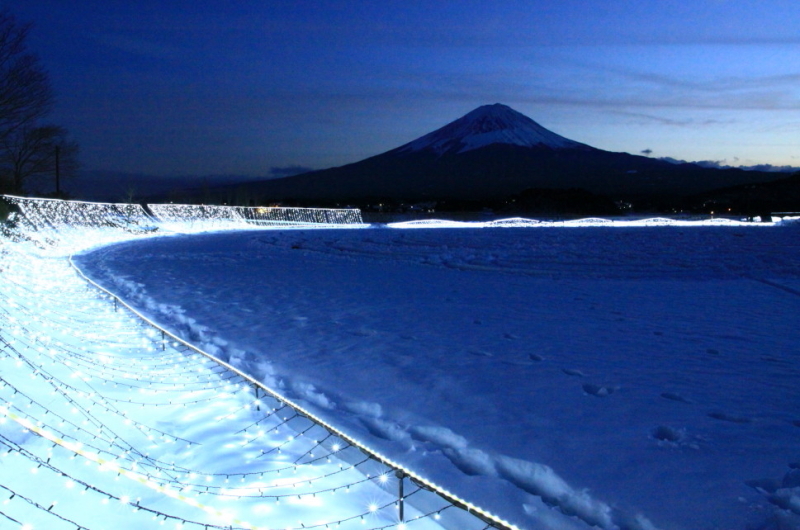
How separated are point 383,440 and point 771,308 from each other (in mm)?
5629

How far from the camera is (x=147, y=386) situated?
4.22 meters

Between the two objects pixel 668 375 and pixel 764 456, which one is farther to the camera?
pixel 668 375

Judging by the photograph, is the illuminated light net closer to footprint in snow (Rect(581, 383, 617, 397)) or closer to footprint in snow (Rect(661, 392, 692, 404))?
footprint in snow (Rect(581, 383, 617, 397))

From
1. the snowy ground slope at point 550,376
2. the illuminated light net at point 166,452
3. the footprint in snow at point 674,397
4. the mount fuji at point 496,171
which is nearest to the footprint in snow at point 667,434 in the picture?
the snowy ground slope at point 550,376

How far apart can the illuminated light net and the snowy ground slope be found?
0.21m

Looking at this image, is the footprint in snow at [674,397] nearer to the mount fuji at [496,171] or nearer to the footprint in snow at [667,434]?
the footprint in snow at [667,434]

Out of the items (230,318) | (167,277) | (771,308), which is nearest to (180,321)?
(230,318)

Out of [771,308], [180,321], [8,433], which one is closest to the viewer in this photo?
[8,433]

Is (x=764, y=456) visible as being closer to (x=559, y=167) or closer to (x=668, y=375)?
(x=668, y=375)

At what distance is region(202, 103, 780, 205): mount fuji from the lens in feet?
479

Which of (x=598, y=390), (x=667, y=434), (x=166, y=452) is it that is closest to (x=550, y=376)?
(x=598, y=390)

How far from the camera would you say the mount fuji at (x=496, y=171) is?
146 m

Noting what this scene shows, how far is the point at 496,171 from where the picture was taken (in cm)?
14950

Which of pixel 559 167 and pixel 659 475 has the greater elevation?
pixel 559 167
